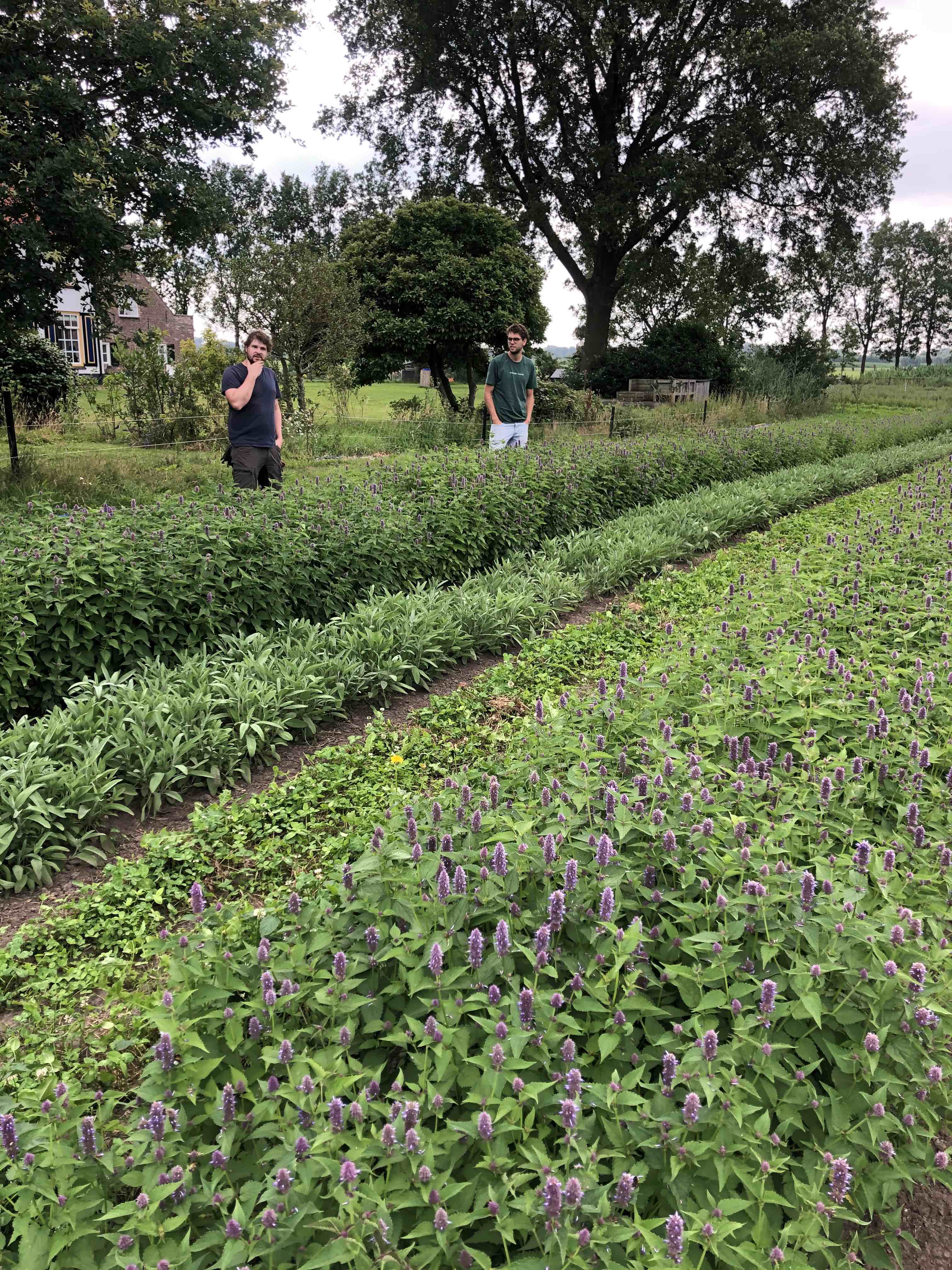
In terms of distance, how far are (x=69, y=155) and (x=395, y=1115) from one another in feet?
32.3

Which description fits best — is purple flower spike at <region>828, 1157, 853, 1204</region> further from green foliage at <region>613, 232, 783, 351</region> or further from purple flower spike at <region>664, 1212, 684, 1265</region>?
green foliage at <region>613, 232, 783, 351</region>

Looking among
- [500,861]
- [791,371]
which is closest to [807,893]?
[500,861]

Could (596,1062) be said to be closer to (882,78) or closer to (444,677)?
(444,677)

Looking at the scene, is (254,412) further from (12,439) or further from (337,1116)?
(337,1116)

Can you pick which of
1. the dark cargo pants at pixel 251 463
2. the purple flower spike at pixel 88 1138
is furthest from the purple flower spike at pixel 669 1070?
the dark cargo pants at pixel 251 463

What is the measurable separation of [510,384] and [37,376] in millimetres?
8808

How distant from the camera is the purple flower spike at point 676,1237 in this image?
146cm

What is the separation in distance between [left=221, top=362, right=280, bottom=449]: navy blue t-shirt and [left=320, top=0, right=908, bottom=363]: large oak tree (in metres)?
18.7

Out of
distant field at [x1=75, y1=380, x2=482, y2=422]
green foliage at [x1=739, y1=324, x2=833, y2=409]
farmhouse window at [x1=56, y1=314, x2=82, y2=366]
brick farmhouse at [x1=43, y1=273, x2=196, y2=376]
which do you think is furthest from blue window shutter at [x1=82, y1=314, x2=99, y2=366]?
green foliage at [x1=739, y1=324, x2=833, y2=409]

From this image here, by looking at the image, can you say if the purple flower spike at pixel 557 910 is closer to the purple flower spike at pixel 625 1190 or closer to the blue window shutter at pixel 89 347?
the purple flower spike at pixel 625 1190

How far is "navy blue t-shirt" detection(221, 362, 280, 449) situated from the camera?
720 cm

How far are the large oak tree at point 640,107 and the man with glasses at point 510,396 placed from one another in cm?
1548

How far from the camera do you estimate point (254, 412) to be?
736 cm

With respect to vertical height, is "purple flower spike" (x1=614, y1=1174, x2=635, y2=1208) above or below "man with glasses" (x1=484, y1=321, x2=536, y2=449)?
below
